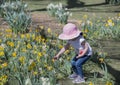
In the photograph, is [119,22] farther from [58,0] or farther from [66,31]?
[58,0]

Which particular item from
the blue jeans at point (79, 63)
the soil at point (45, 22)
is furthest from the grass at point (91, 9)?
the blue jeans at point (79, 63)

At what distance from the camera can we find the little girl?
5.29 meters

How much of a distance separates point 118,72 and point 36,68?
1.48 meters

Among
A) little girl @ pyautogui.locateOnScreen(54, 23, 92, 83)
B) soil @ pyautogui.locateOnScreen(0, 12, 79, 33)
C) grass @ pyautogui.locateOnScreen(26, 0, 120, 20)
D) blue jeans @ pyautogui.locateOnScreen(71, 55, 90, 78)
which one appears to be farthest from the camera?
grass @ pyautogui.locateOnScreen(26, 0, 120, 20)

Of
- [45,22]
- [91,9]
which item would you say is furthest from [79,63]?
[91,9]

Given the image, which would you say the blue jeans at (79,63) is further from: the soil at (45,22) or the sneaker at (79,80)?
the soil at (45,22)

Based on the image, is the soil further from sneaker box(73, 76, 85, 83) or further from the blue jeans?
sneaker box(73, 76, 85, 83)

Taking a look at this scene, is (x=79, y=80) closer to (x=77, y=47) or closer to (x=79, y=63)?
(x=79, y=63)

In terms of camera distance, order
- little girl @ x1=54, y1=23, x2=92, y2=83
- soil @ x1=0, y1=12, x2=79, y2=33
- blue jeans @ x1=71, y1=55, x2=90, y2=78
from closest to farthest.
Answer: little girl @ x1=54, y1=23, x2=92, y2=83 → blue jeans @ x1=71, y1=55, x2=90, y2=78 → soil @ x1=0, y1=12, x2=79, y2=33

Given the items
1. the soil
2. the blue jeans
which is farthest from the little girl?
the soil

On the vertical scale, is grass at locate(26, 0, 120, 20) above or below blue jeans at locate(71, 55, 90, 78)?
below

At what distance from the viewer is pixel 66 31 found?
209 inches

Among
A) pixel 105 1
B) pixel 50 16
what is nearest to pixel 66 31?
pixel 50 16

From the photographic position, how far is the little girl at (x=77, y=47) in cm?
529
